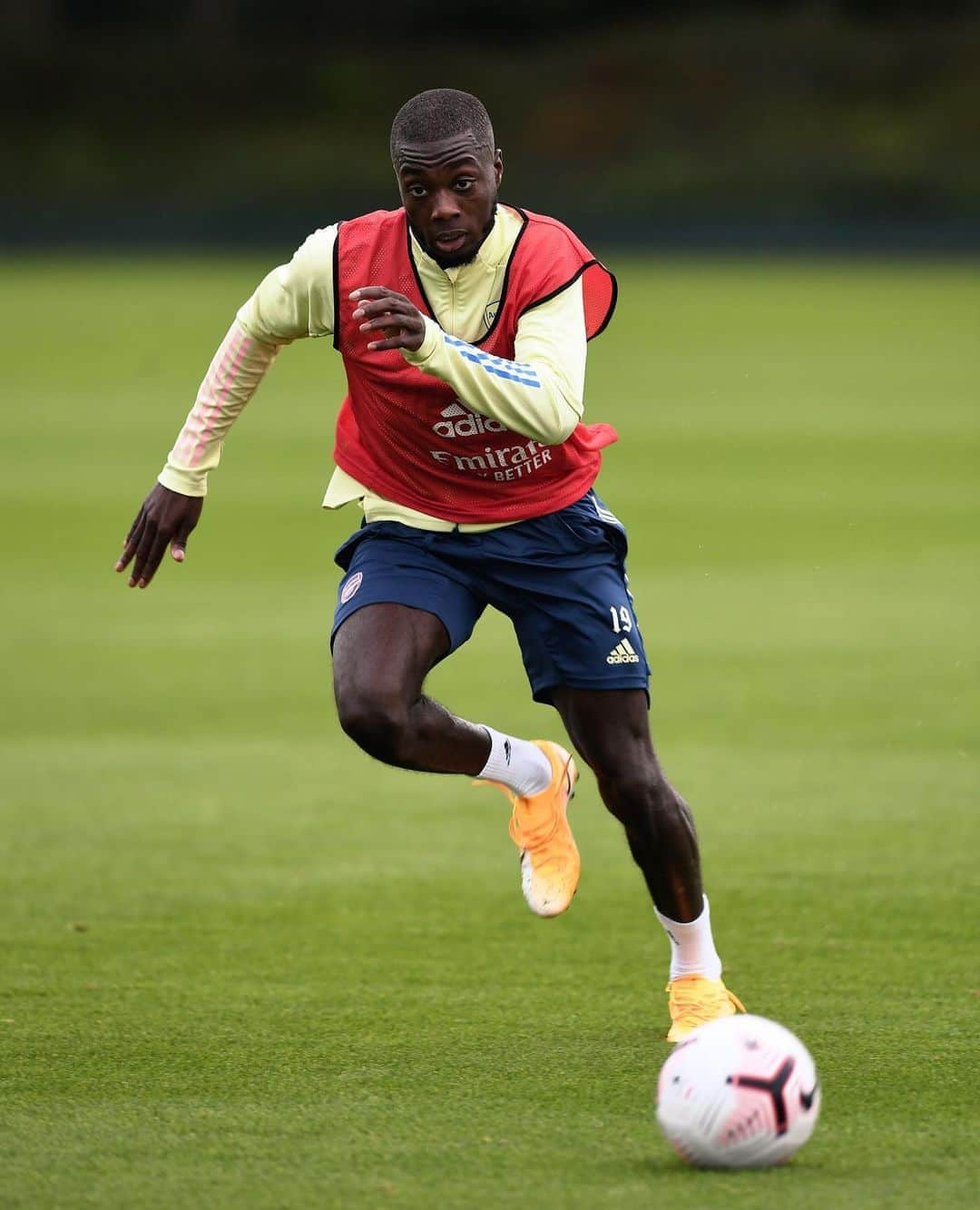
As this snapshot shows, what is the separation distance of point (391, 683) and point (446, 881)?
2449 millimetres

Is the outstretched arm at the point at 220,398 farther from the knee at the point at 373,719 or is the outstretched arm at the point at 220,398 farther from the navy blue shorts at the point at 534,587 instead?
the knee at the point at 373,719

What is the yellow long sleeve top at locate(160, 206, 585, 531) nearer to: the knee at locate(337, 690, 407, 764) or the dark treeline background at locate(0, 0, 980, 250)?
the knee at locate(337, 690, 407, 764)

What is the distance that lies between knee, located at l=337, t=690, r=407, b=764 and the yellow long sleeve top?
1.99 feet

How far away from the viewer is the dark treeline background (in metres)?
44.5

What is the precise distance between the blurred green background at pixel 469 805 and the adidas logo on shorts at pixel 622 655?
100cm

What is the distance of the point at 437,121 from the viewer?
17.8 feet

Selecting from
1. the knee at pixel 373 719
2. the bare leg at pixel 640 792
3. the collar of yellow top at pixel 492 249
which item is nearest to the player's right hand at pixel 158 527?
the knee at pixel 373 719

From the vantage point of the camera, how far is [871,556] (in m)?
17.0

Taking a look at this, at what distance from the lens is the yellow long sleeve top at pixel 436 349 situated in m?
5.18

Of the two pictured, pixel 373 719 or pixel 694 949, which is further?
pixel 694 949

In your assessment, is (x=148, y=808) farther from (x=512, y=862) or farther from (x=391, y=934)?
(x=391, y=934)

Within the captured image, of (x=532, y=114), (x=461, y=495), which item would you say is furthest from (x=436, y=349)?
(x=532, y=114)

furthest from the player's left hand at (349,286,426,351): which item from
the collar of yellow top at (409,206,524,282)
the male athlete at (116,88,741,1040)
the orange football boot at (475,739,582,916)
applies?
the orange football boot at (475,739,582,916)

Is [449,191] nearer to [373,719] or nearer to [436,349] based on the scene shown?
[436,349]
